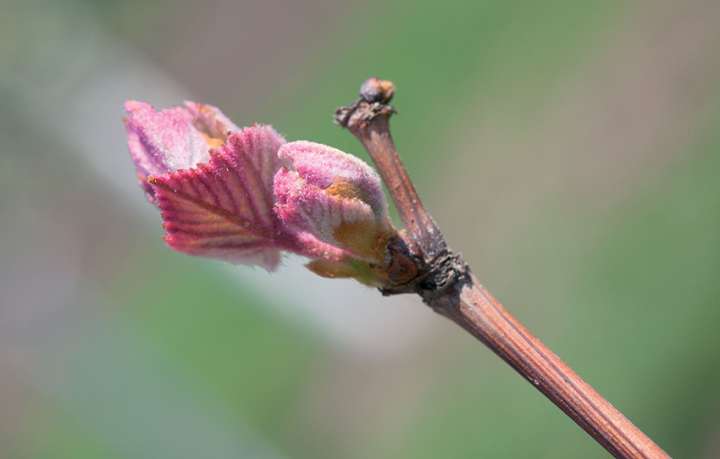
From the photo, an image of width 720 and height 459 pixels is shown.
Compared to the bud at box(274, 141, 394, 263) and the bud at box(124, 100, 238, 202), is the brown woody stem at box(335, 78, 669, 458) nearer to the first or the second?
the bud at box(274, 141, 394, 263)

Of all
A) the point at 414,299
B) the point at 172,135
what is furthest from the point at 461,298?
the point at 414,299

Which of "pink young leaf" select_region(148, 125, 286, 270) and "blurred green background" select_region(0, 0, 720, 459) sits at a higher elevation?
"blurred green background" select_region(0, 0, 720, 459)

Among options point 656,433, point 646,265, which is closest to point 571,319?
point 646,265

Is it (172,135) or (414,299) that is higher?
(414,299)

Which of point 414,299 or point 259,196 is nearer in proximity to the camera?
point 259,196

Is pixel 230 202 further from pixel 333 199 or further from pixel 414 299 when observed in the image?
pixel 414 299

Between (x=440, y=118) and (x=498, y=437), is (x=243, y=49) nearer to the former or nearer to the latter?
(x=440, y=118)

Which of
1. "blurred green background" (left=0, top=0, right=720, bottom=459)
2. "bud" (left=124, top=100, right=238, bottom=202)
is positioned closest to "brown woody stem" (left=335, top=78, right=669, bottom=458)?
"bud" (left=124, top=100, right=238, bottom=202)
